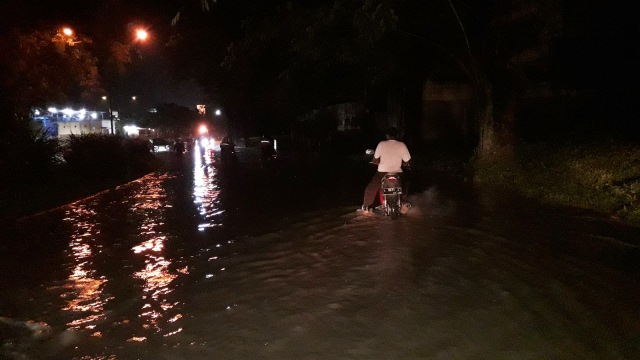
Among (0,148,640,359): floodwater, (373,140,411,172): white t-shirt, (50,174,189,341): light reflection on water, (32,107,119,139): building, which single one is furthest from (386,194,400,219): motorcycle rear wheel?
(32,107,119,139): building

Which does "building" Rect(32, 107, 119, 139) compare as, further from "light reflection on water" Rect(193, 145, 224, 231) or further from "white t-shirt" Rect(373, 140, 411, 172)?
"white t-shirt" Rect(373, 140, 411, 172)

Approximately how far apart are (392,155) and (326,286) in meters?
4.38

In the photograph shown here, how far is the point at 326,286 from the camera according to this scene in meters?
6.41

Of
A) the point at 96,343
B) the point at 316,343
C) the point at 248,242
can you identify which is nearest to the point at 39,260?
the point at 248,242

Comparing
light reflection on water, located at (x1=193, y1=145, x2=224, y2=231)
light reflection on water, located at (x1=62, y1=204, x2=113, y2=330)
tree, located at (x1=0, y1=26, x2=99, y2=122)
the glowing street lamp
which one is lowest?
light reflection on water, located at (x1=62, y1=204, x2=113, y2=330)

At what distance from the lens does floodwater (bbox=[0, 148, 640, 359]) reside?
479 centimetres

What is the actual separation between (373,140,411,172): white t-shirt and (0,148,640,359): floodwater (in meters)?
1.11

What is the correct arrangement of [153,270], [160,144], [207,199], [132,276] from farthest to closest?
1. [160,144]
2. [207,199]
3. [153,270]
4. [132,276]

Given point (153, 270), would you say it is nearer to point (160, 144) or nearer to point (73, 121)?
point (160, 144)

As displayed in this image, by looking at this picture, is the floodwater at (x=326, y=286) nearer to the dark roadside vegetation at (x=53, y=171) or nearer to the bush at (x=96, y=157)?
the dark roadside vegetation at (x=53, y=171)

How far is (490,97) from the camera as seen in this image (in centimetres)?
1697

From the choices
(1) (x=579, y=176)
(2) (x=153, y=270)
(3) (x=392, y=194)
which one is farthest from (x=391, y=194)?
(1) (x=579, y=176)

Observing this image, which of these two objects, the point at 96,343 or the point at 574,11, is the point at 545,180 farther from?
the point at 96,343

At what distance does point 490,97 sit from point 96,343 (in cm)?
1494
